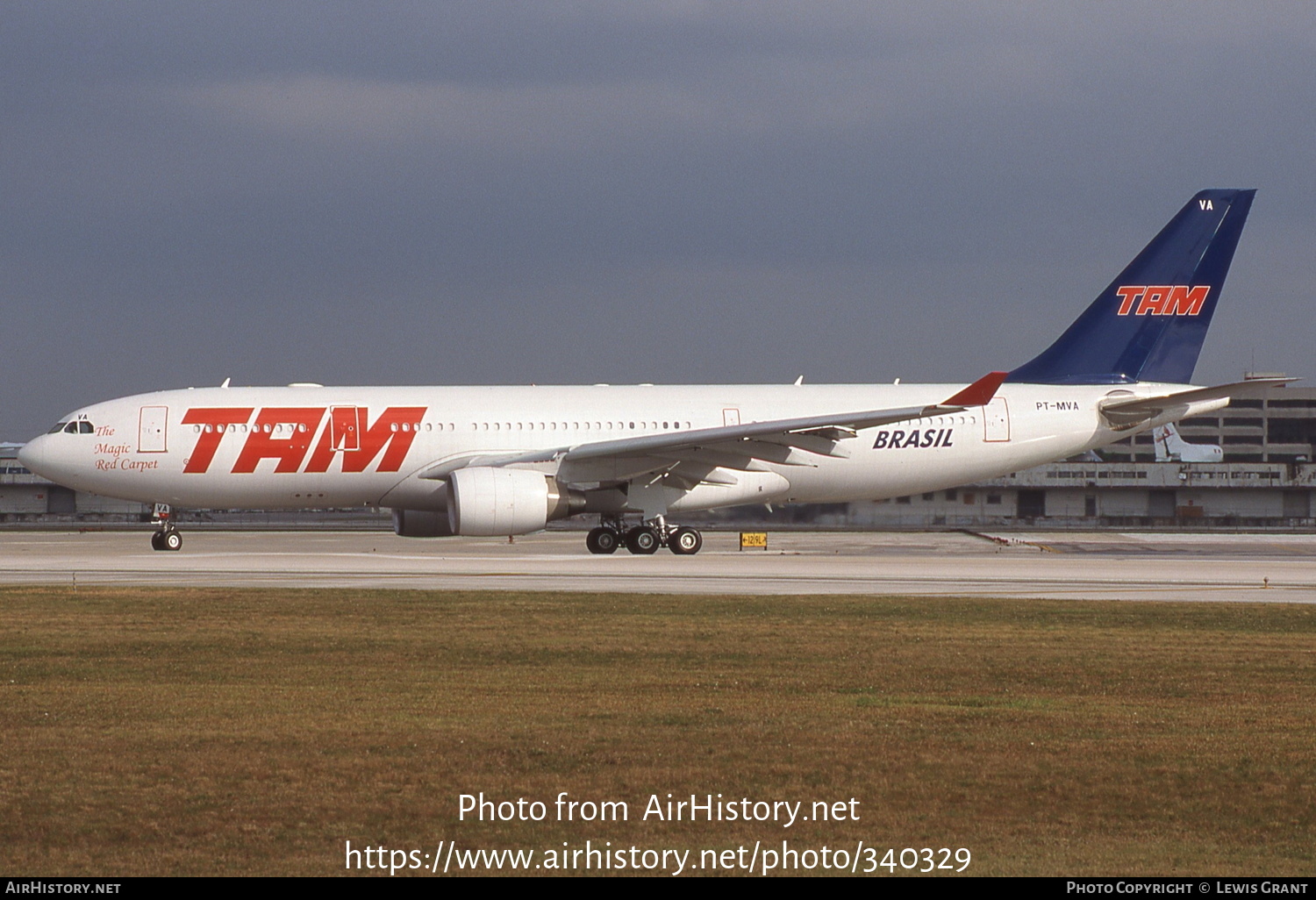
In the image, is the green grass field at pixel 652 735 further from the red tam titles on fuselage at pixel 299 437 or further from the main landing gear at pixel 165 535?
the main landing gear at pixel 165 535

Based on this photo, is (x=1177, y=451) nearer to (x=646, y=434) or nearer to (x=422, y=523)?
(x=646, y=434)

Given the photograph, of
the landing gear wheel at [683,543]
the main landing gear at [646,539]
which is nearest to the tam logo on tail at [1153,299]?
the landing gear wheel at [683,543]

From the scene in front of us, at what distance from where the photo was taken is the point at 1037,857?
6.76 meters

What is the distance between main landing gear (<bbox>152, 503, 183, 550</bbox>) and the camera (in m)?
31.8

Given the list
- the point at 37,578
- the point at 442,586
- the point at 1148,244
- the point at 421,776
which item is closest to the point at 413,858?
the point at 421,776

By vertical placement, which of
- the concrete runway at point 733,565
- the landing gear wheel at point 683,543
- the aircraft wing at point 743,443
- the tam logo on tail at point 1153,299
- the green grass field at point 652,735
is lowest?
the green grass field at point 652,735

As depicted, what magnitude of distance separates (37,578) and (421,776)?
1739 centimetres

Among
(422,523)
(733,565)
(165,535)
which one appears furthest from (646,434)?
(165,535)

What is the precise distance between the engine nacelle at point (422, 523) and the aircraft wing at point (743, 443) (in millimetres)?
1678

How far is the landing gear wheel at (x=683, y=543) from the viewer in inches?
1182

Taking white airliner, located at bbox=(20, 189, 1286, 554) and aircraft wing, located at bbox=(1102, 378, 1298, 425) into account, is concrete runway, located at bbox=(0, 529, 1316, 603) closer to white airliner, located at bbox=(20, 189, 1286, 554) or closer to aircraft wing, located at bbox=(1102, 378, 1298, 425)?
white airliner, located at bbox=(20, 189, 1286, 554)

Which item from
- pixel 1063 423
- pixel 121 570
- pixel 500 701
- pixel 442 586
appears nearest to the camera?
pixel 500 701
